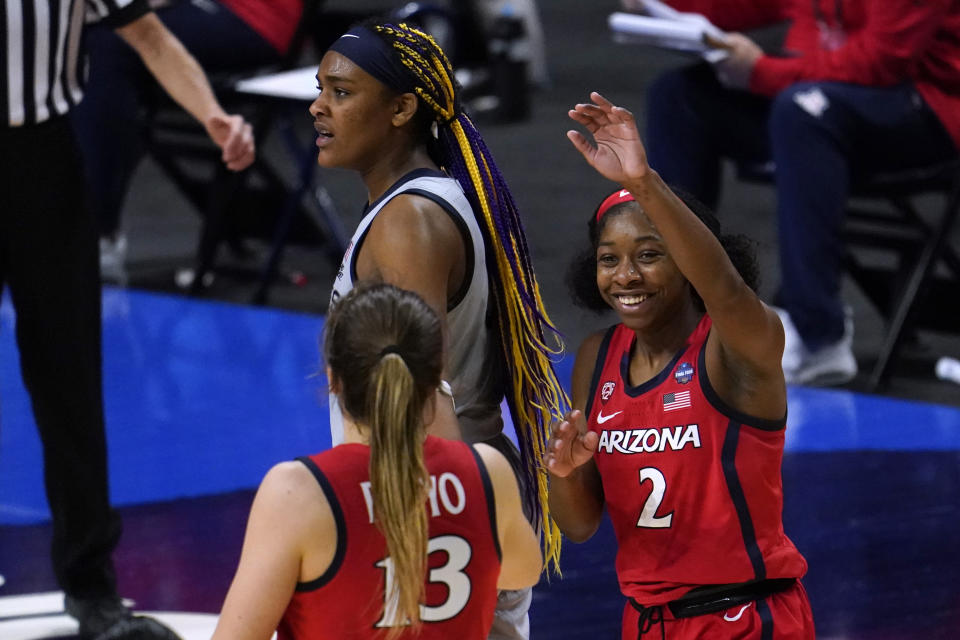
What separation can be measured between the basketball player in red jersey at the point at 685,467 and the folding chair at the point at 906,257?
2983 millimetres

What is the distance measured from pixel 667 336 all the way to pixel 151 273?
16.2ft

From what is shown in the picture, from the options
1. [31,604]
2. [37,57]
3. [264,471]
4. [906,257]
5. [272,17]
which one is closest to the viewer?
[37,57]

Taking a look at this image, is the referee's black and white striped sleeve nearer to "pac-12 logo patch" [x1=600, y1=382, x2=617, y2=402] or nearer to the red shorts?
"pac-12 logo patch" [x1=600, y1=382, x2=617, y2=402]

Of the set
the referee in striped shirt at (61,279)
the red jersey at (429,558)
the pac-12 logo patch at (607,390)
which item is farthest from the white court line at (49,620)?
the red jersey at (429,558)

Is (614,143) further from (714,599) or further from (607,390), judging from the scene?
(714,599)

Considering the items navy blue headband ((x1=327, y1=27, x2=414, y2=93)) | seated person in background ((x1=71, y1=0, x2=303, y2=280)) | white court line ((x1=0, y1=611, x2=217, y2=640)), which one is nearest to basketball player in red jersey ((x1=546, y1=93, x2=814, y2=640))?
navy blue headband ((x1=327, y1=27, x2=414, y2=93))

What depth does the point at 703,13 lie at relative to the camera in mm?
6230

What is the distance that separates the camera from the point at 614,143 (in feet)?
8.20

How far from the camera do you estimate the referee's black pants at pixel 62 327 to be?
3678mm

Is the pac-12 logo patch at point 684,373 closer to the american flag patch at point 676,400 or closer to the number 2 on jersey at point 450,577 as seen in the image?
the american flag patch at point 676,400

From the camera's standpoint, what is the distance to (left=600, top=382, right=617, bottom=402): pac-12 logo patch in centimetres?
292

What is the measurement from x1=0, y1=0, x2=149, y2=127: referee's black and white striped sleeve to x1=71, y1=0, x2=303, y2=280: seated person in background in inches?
108

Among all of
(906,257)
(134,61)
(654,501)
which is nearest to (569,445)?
(654,501)

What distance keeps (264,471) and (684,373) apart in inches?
101
